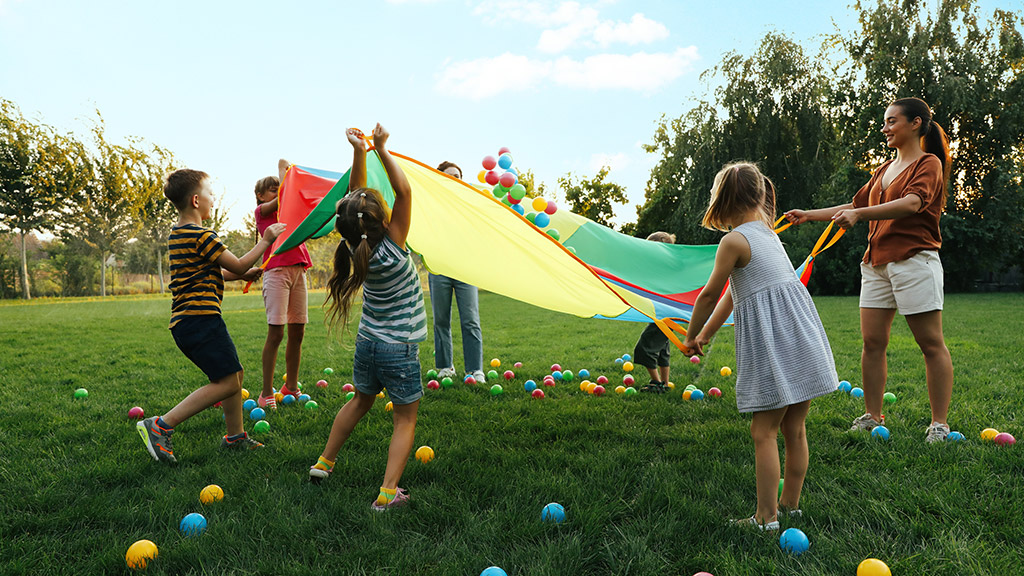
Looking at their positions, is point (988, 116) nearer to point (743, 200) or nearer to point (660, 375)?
point (660, 375)

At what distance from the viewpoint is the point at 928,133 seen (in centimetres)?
316

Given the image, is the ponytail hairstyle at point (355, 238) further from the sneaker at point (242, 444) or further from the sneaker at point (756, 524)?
the sneaker at point (756, 524)

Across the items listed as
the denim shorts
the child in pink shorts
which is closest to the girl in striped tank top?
the denim shorts

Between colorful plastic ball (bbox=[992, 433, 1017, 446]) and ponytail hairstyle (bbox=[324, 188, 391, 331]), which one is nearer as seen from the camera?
ponytail hairstyle (bbox=[324, 188, 391, 331])

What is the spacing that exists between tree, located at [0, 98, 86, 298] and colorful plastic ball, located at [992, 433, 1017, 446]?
2900cm

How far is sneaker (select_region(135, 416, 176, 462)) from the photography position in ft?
9.62

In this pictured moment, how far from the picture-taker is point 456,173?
4723 millimetres

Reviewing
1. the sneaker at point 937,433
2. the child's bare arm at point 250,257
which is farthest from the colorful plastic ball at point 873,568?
the child's bare arm at point 250,257

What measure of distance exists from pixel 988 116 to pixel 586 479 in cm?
2219

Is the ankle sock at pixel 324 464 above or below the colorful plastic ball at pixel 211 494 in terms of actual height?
above

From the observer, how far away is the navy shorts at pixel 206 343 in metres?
2.98

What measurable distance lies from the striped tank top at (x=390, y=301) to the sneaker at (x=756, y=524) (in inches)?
58.6

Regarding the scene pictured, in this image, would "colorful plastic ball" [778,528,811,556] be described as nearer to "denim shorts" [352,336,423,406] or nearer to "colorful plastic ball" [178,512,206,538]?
"denim shorts" [352,336,423,406]

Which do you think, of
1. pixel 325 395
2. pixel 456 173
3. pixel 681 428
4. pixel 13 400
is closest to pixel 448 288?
pixel 456 173
